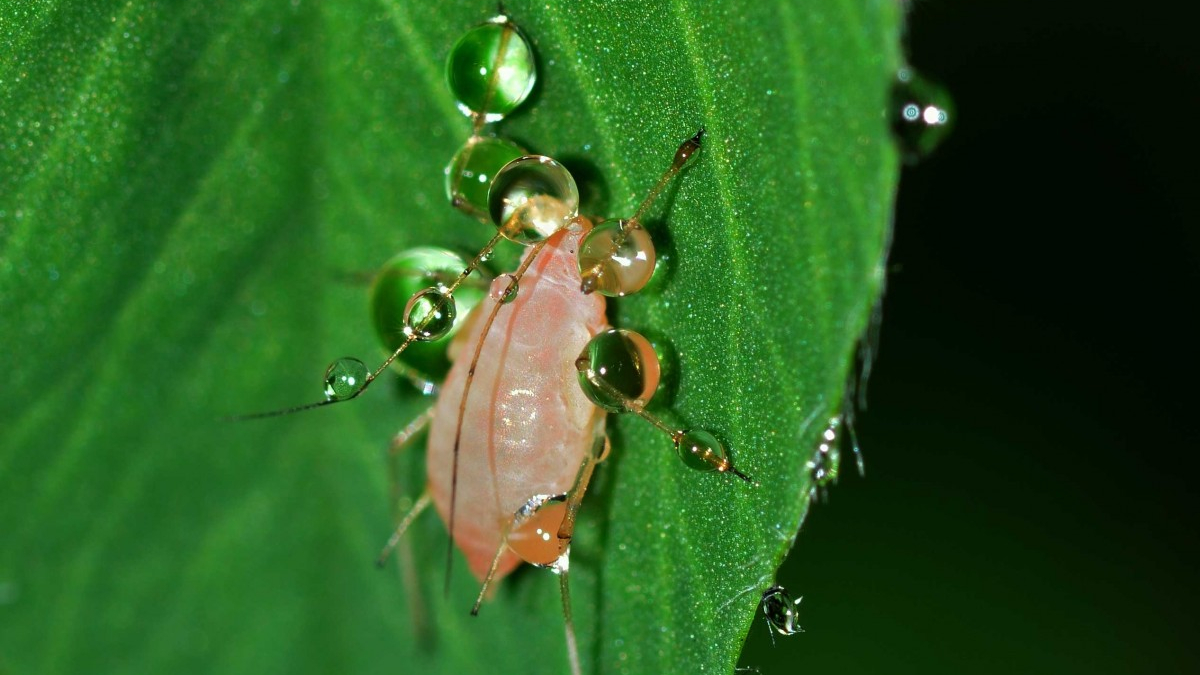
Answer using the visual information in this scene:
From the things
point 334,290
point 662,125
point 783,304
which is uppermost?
point 662,125

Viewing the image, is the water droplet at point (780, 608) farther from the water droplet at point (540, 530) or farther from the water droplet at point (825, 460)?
the water droplet at point (540, 530)

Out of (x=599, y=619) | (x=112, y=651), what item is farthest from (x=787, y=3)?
(x=112, y=651)

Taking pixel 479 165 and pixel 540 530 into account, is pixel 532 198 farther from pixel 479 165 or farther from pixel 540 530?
pixel 540 530

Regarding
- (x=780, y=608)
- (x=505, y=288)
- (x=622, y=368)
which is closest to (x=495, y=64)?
(x=505, y=288)

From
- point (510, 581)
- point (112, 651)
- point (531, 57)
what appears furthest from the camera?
→ point (112, 651)

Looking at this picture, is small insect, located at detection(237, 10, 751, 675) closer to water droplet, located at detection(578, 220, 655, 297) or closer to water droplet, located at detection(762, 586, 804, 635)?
water droplet, located at detection(578, 220, 655, 297)

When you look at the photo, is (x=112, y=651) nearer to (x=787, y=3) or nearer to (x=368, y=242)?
(x=368, y=242)
